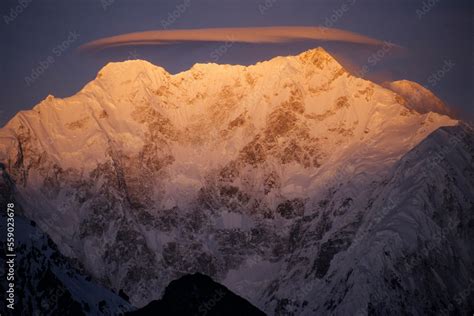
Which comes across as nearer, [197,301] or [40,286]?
[197,301]

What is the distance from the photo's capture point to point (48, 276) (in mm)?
147875

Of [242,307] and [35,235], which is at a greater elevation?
[35,235]

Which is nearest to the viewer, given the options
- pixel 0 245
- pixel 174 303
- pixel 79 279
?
pixel 174 303

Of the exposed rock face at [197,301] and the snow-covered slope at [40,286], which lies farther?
the snow-covered slope at [40,286]

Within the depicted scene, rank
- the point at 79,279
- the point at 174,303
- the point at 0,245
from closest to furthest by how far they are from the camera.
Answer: the point at 174,303 → the point at 0,245 → the point at 79,279

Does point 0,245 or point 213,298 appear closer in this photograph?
point 213,298

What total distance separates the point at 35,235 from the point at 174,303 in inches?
1389

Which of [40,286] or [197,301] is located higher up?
[40,286]

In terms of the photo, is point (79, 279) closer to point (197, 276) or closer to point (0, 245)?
point (0, 245)

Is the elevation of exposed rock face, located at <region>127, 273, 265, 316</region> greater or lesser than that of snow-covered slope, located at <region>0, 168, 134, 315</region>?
lesser

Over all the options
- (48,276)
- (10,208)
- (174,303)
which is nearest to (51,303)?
(48,276)

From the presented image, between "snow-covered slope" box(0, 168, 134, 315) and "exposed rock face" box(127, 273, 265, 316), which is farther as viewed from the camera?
"snow-covered slope" box(0, 168, 134, 315)

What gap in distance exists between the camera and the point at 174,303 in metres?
124

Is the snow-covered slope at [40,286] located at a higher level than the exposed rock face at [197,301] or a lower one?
higher
